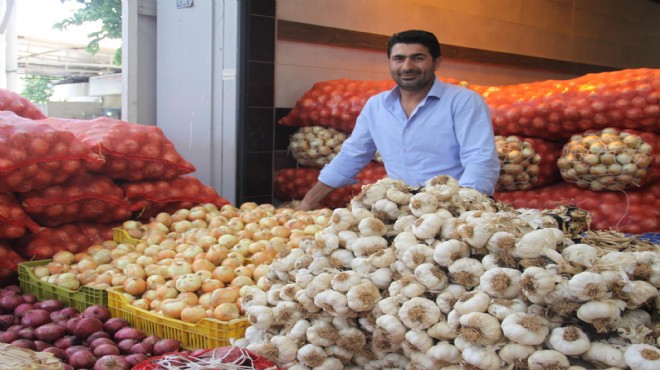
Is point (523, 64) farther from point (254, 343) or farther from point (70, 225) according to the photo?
point (254, 343)

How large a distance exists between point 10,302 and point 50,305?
250 millimetres

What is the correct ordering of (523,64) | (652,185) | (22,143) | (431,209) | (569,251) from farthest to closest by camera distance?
1. (523,64)
2. (652,185)
3. (22,143)
4. (431,209)
5. (569,251)

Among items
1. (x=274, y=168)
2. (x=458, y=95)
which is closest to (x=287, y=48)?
(x=274, y=168)

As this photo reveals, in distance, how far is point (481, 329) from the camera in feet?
4.86

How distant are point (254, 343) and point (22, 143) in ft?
5.70

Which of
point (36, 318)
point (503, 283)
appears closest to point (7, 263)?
point (36, 318)

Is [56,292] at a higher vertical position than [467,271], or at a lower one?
lower

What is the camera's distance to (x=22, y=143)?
2924 millimetres

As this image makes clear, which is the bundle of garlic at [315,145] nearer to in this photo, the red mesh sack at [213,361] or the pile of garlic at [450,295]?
the pile of garlic at [450,295]

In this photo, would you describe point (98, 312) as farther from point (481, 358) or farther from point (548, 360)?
point (548, 360)

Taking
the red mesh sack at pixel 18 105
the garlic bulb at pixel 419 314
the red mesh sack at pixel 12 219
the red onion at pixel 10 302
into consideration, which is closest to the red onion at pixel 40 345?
the red onion at pixel 10 302

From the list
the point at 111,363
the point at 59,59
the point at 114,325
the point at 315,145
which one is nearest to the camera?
the point at 111,363

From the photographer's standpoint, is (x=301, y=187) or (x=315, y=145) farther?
(x=301, y=187)

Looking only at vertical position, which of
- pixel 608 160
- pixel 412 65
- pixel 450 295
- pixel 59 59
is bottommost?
pixel 450 295
